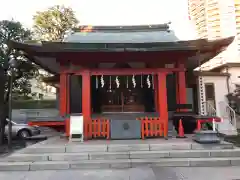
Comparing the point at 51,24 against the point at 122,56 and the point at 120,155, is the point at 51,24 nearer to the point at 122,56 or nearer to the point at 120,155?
the point at 122,56

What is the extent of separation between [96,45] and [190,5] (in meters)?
19.1

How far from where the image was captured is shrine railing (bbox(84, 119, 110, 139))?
7.50 m

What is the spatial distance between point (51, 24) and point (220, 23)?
1361 cm

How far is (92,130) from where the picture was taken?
7.60 meters

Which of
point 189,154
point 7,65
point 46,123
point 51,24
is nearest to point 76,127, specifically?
point 46,123

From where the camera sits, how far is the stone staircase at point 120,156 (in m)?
5.38

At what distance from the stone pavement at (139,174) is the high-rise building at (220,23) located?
12316 mm

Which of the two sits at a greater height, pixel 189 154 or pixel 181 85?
pixel 181 85

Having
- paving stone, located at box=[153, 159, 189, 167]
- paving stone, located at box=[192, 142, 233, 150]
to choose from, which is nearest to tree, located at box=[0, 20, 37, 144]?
paving stone, located at box=[153, 159, 189, 167]

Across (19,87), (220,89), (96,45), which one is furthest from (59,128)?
(220,89)

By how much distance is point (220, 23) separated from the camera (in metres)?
18.2

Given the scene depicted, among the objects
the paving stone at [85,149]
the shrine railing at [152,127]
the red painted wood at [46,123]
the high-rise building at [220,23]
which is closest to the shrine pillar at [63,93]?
the red painted wood at [46,123]

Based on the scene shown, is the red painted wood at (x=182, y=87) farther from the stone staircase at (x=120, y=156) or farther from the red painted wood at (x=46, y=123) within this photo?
the red painted wood at (x=46, y=123)

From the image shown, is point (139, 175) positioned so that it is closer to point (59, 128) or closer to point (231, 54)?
point (59, 128)
